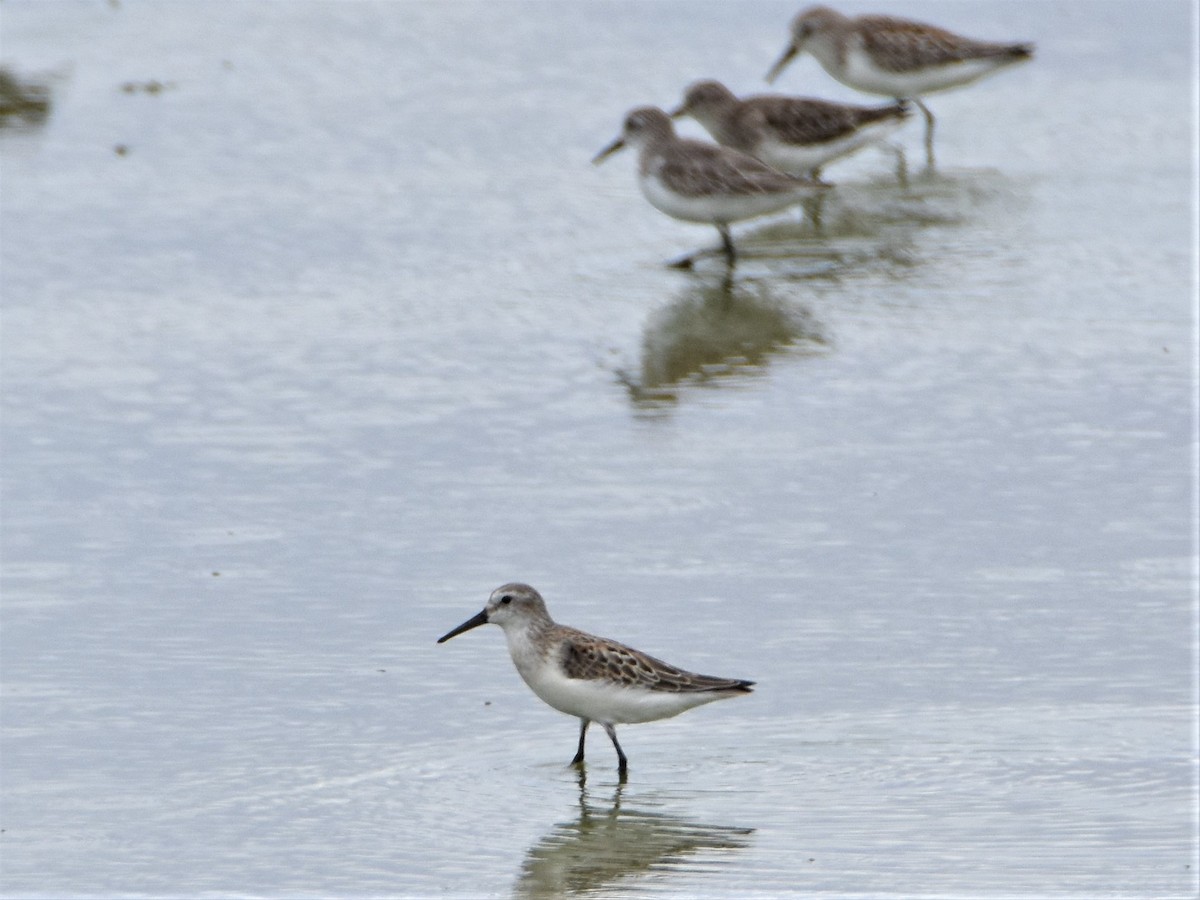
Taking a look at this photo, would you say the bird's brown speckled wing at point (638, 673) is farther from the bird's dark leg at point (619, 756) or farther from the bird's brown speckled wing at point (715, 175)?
the bird's brown speckled wing at point (715, 175)

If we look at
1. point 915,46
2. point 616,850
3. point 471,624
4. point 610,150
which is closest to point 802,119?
point 610,150

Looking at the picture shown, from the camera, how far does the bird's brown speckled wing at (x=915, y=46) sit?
15.8 metres

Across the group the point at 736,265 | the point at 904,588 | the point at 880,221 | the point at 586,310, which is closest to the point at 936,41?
the point at 880,221

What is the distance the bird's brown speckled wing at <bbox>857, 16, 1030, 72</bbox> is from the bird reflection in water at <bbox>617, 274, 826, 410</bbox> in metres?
3.79

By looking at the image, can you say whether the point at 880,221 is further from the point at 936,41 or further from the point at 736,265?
the point at 936,41

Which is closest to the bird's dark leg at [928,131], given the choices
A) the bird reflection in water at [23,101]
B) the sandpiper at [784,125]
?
the sandpiper at [784,125]

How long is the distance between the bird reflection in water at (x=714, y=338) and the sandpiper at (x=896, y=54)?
3.77 metres

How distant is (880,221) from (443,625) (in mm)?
6501

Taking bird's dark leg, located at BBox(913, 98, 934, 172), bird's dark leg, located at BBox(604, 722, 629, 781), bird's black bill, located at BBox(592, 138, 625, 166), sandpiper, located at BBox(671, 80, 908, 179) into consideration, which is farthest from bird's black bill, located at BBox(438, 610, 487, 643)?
bird's dark leg, located at BBox(913, 98, 934, 172)

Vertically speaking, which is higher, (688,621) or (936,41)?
(936,41)

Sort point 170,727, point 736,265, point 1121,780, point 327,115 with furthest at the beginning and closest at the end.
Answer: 1. point 327,115
2. point 736,265
3. point 170,727
4. point 1121,780

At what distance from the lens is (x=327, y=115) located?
15883 mm

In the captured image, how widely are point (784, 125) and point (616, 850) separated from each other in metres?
8.77

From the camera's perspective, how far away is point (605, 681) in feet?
23.8
